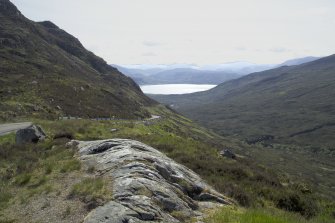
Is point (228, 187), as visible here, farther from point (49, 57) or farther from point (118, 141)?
point (49, 57)

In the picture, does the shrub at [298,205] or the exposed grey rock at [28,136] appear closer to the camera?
the shrub at [298,205]

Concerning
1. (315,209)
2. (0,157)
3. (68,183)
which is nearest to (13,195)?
(68,183)

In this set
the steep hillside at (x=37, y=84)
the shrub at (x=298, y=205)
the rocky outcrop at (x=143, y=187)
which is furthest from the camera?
the steep hillside at (x=37, y=84)

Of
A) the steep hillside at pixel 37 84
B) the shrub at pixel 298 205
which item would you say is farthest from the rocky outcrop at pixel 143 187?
the steep hillside at pixel 37 84

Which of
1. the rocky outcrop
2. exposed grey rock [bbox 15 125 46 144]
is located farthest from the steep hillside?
the rocky outcrop

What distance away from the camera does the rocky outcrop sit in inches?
518

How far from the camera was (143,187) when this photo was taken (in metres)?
14.8

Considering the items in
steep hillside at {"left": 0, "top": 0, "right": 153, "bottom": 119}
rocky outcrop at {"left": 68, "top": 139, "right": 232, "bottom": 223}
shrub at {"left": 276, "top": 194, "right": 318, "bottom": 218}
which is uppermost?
steep hillside at {"left": 0, "top": 0, "right": 153, "bottom": 119}

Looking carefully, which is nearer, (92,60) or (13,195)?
(13,195)

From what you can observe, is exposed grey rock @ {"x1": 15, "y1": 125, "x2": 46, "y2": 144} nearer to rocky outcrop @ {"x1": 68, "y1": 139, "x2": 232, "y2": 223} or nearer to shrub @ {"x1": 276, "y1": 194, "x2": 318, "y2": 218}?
rocky outcrop @ {"x1": 68, "y1": 139, "x2": 232, "y2": 223}

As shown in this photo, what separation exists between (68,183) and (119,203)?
4719mm

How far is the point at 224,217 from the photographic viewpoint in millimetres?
13969

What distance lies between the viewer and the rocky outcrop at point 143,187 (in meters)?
13.2

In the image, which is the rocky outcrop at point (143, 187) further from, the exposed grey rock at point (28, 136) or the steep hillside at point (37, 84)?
the steep hillside at point (37, 84)
